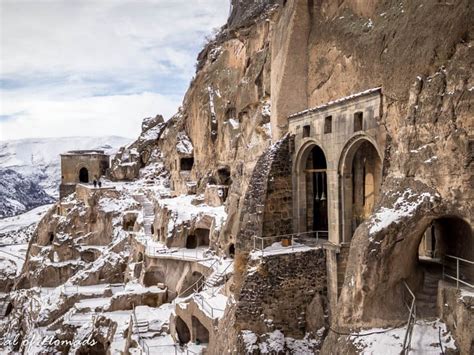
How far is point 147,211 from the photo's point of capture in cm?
4000

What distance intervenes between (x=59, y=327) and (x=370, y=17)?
24.3 meters

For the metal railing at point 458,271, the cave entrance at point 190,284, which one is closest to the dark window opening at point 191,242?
the cave entrance at point 190,284

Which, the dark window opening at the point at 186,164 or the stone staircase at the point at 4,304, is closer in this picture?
the stone staircase at the point at 4,304

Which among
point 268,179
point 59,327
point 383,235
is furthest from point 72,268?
point 383,235

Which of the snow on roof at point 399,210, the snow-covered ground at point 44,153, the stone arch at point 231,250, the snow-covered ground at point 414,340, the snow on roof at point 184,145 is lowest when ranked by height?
the snow-covered ground at point 414,340

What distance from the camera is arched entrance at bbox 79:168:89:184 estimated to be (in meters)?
54.2

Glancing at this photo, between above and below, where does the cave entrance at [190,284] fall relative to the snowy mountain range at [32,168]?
below

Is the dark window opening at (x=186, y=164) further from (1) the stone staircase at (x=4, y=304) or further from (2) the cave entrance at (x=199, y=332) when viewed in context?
(2) the cave entrance at (x=199, y=332)

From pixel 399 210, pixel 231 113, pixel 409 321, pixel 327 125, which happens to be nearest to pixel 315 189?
pixel 327 125

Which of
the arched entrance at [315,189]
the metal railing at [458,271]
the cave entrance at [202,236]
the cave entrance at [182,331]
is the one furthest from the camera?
the cave entrance at [202,236]

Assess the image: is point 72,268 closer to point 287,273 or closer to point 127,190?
point 127,190

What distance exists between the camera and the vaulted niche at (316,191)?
1958 centimetres

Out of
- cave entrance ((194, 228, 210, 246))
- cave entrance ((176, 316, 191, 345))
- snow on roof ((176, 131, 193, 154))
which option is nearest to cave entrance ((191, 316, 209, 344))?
cave entrance ((176, 316, 191, 345))

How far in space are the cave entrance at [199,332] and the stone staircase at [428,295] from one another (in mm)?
10097
